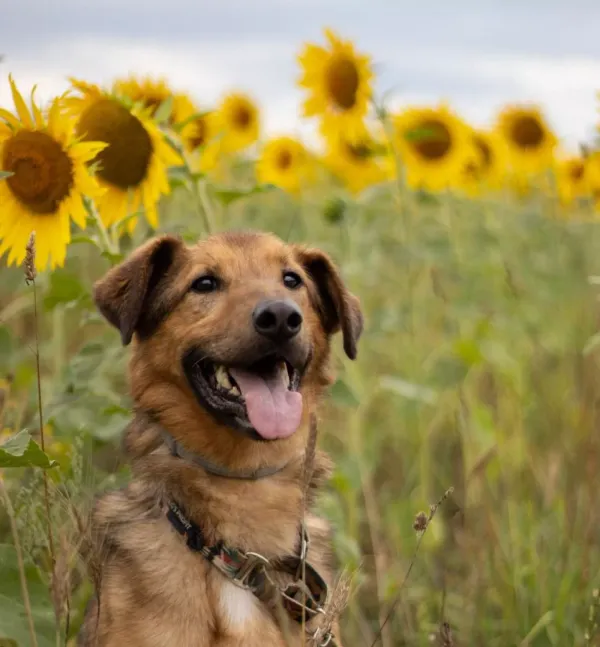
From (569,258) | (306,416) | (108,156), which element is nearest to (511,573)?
(306,416)

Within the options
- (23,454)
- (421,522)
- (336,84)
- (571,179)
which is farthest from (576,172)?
(23,454)

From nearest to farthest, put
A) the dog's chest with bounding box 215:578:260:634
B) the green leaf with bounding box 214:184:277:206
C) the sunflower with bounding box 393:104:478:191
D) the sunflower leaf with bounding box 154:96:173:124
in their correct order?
the dog's chest with bounding box 215:578:260:634 → the green leaf with bounding box 214:184:277:206 → the sunflower leaf with bounding box 154:96:173:124 → the sunflower with bounding box 393:104:478:191

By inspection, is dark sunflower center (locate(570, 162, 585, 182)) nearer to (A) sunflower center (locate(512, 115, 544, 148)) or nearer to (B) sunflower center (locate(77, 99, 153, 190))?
(A) sunflower center (locate(512, 115, 544, 148))

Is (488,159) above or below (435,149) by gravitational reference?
below

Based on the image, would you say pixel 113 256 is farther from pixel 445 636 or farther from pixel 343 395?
pixel 445 636

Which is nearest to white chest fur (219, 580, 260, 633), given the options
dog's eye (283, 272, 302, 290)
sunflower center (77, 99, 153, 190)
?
dog's eye (283, 272, 302, 290)

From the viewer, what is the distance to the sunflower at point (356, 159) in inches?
210

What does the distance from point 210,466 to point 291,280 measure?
2.79 ft

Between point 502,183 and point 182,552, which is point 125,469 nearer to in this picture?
point 182,552

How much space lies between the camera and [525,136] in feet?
24.4

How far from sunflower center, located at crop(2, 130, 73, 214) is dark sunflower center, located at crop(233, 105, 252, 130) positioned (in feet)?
15.5

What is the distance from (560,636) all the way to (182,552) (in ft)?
6.01

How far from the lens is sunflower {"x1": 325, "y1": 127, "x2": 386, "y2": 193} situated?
17.5 ft

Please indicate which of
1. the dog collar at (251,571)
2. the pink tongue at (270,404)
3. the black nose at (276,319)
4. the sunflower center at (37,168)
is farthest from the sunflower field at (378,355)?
the black nose at (276,319)
